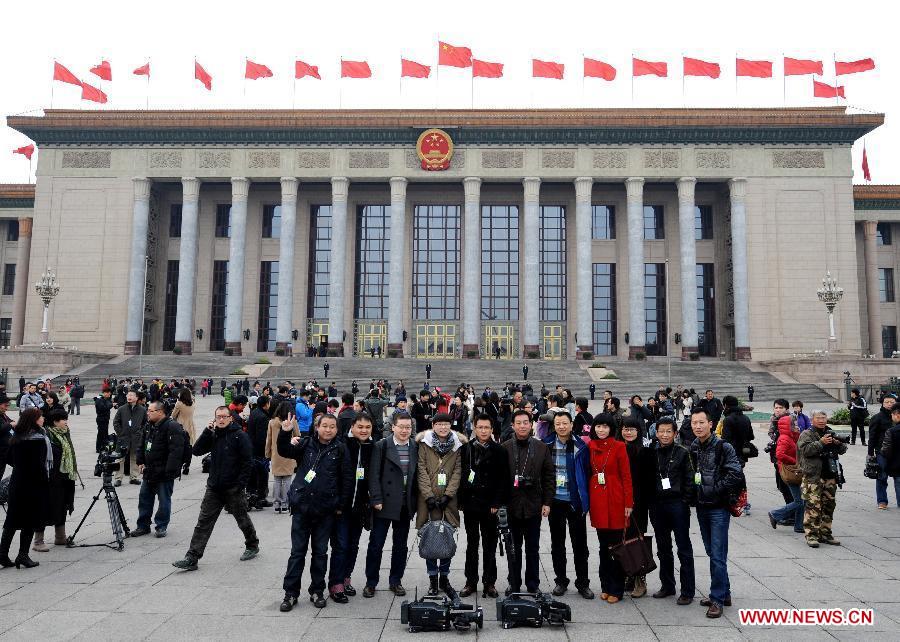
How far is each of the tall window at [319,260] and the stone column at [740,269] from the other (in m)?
29.6

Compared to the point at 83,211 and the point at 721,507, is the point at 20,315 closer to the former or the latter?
the point at 83,211

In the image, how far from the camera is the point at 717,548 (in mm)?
6148

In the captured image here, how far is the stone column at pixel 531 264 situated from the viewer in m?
44.9

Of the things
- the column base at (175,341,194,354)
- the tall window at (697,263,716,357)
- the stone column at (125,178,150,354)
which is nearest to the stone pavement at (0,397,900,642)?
the column base at (175,341,194,354)

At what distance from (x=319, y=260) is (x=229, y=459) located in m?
43.6

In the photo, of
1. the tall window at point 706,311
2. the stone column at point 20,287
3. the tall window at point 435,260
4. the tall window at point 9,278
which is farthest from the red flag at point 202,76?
the tall window at point 706,311

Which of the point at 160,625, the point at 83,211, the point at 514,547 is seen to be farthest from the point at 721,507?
the point at 83,211

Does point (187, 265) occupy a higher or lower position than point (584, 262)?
lower

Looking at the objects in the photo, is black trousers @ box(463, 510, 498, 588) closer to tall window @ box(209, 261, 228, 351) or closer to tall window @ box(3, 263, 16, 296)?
tall window @ box(209, 261, 228, 351)

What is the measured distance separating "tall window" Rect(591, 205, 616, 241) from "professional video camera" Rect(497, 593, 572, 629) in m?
45.4

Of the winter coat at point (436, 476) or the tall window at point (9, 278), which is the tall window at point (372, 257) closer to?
the tall window at point (9, 278)

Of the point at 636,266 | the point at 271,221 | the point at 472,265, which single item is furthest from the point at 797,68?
the point at 271,221

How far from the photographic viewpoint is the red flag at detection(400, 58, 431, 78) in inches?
1657

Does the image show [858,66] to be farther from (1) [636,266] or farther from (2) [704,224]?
(1) [636,266]
